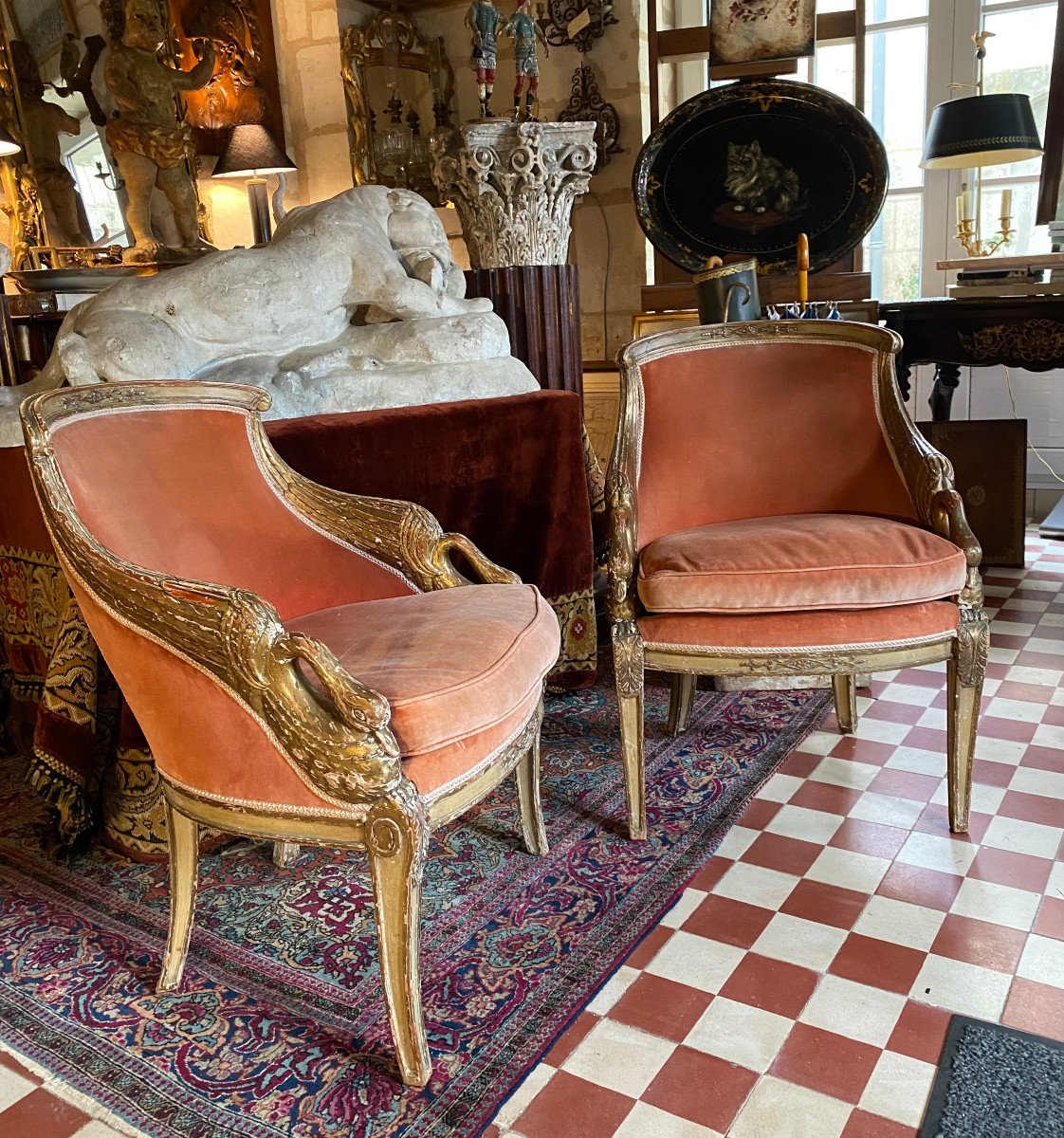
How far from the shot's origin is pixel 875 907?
5.88 feet

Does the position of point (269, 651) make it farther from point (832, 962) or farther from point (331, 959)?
point (832, 962)

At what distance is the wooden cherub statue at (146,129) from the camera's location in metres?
5.68

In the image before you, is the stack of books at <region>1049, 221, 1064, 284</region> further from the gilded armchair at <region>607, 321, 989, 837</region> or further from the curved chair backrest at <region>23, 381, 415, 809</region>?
the curved chair backrest at <region>23, 381, 415, 809</region>

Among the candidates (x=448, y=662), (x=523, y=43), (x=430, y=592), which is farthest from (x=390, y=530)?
(x=523, y=43)

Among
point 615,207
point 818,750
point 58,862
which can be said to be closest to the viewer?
point 58,862

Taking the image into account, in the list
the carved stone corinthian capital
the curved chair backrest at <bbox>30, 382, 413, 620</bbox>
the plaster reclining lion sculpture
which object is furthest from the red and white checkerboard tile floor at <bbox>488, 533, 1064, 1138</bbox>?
the carved stone corinthian capital

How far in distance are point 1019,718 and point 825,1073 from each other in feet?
4.88

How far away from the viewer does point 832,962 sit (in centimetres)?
165

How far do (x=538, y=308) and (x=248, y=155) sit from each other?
3.51 m

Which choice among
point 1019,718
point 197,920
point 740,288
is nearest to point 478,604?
point 197,920

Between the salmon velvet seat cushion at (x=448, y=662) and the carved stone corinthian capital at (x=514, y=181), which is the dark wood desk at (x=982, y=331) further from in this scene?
the salmon velvet seat cushion at (x=448, y=662)

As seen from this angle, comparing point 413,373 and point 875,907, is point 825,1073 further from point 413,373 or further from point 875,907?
point 413,373

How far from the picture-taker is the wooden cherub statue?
5.68 m

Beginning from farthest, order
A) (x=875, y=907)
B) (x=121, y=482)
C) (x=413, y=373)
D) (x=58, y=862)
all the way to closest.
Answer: (x=413, y=373) < (x=58, y=862) < (x=875, y=907) < (x=121, y=482)
